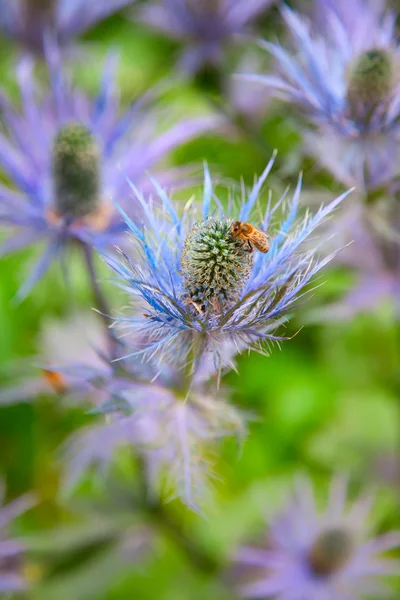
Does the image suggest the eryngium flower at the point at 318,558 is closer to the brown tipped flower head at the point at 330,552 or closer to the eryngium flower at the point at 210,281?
the brown tipped flower head at the point at 330,552

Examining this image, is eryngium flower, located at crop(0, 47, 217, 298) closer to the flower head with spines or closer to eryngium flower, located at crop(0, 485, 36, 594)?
the flower head with spines

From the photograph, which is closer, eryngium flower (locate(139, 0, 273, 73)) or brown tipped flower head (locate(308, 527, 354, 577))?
brown tipped flower head (locate(308, 527, 354, 577))

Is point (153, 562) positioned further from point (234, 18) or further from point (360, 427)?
point (234, 18)

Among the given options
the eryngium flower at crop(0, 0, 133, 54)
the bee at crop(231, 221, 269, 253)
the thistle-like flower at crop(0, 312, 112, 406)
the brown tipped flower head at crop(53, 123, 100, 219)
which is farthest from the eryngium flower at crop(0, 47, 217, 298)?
the eryngium flower at crop(0, 0, 133, 54)

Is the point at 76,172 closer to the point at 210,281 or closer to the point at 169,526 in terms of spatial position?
the point at 210,281

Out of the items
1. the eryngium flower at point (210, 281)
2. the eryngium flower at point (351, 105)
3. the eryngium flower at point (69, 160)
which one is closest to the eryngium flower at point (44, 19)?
the eryngium flower at point (69, 160)

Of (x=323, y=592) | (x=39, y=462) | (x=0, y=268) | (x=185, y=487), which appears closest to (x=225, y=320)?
(x=185, y=487)

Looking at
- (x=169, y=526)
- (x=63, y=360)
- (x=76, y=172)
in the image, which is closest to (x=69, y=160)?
(x=76, y=172)
